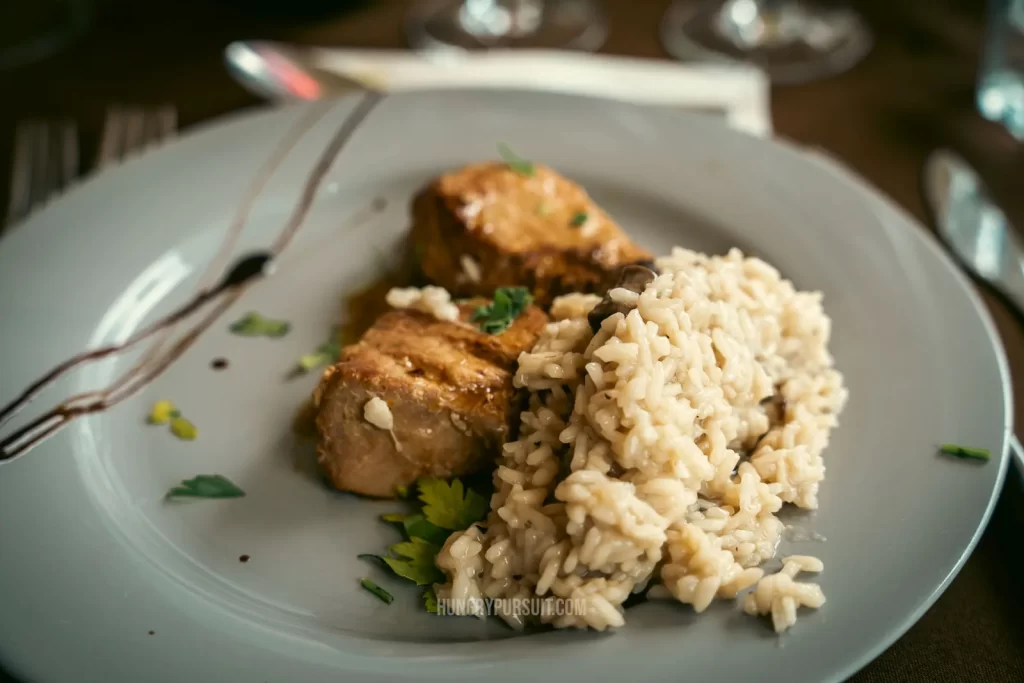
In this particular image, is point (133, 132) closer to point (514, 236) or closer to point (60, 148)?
point (60, 148)

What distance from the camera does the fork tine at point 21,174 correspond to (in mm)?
3541

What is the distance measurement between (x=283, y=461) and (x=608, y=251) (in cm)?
110

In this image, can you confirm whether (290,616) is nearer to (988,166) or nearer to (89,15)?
(988,166)

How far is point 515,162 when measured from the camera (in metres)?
3.13

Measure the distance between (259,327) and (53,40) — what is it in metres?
2.78

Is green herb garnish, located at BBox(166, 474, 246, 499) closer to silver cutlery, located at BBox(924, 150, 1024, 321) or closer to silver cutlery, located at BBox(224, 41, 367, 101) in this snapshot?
silver cutlery, located at BBox(224, 41, 367, 101)

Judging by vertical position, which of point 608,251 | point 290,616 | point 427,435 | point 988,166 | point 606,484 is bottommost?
point 290,616

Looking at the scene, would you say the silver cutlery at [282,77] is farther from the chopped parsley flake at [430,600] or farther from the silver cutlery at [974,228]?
the chopped parsley flake at [430,600]

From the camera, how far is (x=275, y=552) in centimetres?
226

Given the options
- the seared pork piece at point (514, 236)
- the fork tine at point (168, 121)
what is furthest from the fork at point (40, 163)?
the seared pork piece at point (514, 236)

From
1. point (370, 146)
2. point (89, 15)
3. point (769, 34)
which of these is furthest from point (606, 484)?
point (89, 15)

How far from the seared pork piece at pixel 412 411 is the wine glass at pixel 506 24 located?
2708mm

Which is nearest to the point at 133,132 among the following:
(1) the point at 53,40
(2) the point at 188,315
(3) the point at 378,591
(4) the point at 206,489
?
(1) the point at 53,40

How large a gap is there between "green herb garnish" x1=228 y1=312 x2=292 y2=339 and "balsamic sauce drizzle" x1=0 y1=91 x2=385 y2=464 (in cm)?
9
